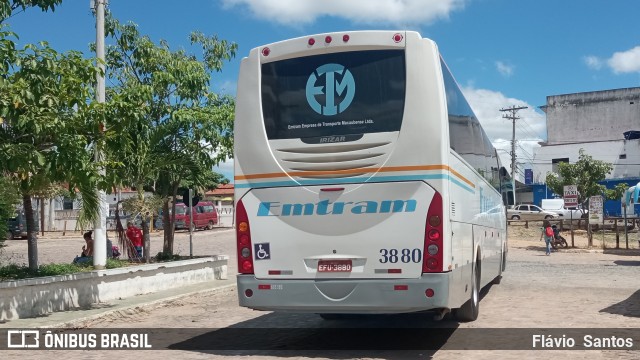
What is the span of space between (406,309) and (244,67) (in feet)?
12.1

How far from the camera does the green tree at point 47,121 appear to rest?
9.66 metres

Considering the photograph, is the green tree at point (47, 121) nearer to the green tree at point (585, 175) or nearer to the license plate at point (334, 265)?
the license plate at point (334, 265)

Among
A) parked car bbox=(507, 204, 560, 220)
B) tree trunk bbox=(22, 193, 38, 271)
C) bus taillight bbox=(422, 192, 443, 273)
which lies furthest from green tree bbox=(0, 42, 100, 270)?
parked car bbox=(507, 204, 560, 220)

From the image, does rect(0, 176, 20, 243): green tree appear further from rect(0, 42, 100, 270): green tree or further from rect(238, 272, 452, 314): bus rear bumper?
rect(238, 272, 452, 314): bus rear bumper

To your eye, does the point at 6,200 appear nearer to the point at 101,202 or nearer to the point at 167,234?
the point at 101,202

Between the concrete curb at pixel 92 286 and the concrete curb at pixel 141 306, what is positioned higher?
the concrete curb at pixel 92 286

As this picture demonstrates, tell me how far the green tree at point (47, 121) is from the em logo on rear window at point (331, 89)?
4.14 m

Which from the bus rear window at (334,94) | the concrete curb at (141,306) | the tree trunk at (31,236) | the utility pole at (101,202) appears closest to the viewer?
the bus rear window at (334,94)

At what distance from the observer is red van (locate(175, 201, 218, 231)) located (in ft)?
146

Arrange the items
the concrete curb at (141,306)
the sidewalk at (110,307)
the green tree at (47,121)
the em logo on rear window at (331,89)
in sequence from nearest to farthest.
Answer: the em logo on rear window at (331,89)
the green tree at (47,121)
the sidewalk at (110,307)
the concrete curb at (141,306)

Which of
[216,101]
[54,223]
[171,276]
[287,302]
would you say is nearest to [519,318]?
[287,302]

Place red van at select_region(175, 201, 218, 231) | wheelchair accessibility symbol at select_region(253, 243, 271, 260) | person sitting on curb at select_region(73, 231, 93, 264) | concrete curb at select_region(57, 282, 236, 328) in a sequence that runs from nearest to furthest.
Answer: wheelchair accessibility symbol at select_region(253, 243, 271, 260) → concrete curb at select_region(57, 282, 236, 328) → person sitting on curb at select_region(73, 231, 93, 264) → red van at select_region(175, 201, 218, 231)

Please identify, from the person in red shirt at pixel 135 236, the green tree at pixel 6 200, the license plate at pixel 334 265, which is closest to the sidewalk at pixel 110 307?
the green tree at pixel 6 200

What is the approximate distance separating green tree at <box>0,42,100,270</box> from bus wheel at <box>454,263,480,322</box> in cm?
635
